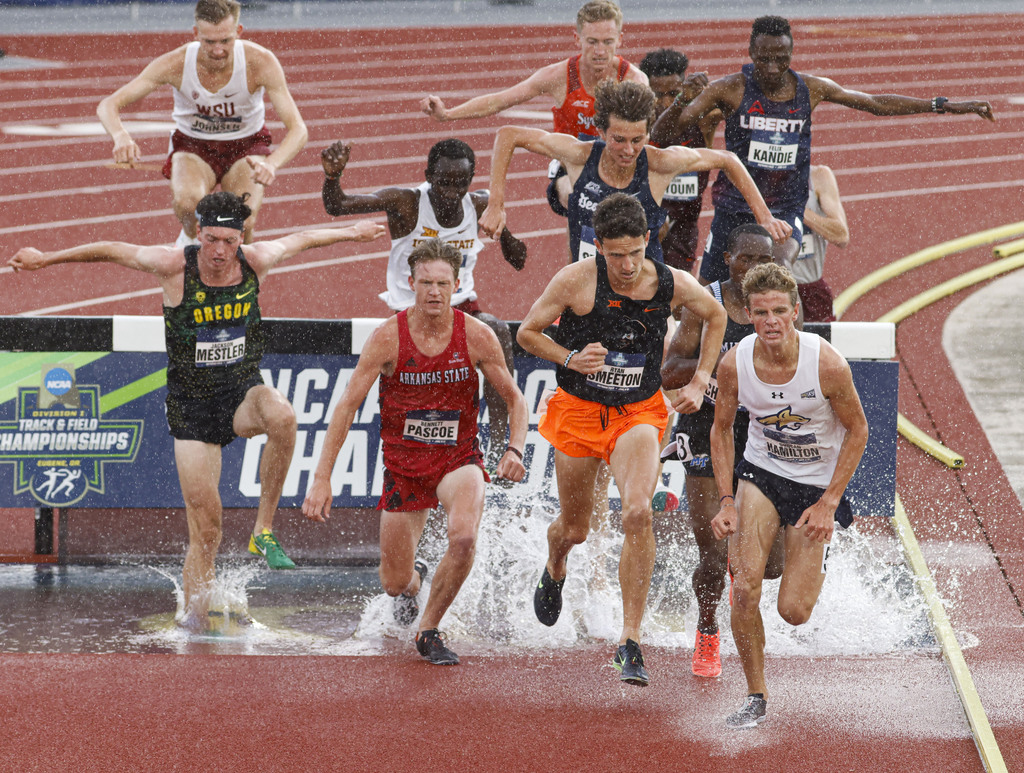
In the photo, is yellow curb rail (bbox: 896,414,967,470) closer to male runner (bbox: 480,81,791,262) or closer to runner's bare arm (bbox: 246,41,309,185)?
male runner (bbox: 480,81,791,262)

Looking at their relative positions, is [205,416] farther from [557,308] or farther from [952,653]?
[952,653]

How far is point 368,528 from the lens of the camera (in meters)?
8.25

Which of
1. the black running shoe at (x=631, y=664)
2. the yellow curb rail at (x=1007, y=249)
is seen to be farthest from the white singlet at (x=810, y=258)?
the yellow curb rail at (x=1007, y=249)

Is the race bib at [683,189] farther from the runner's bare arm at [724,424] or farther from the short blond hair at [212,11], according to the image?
the runner's bare arm at [724,424]

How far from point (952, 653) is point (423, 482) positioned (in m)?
2.40

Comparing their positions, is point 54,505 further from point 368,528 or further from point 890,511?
point 890,511

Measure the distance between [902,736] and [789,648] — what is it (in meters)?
1.09

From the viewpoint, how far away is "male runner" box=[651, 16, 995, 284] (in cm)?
766

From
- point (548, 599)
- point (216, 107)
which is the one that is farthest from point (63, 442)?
point (548, 599)

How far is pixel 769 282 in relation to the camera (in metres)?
5.46

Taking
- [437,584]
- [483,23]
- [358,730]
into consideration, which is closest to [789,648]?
[437,584]

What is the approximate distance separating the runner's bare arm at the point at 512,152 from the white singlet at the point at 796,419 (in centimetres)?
157

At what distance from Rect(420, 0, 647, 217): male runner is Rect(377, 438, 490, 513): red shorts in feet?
5.58

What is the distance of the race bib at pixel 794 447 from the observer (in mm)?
5676
